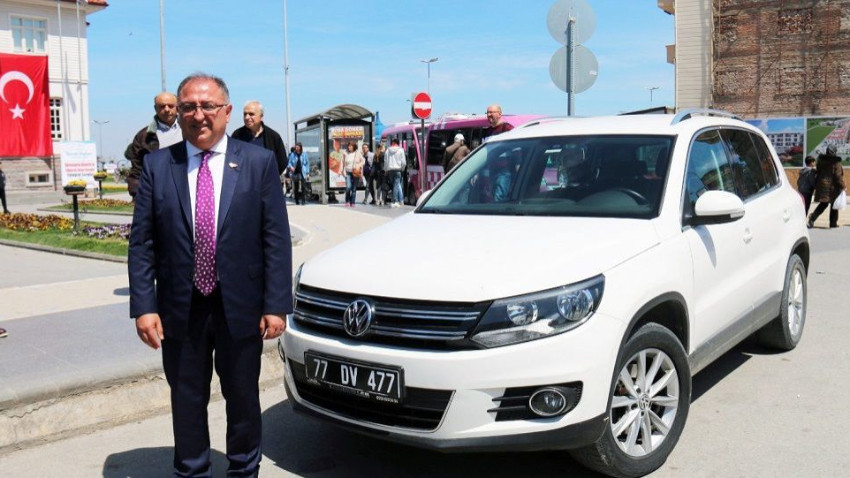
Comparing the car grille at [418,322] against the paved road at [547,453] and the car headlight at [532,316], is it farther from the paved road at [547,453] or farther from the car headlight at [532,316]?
the paved road at [547,453]

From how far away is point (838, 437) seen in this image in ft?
14.3

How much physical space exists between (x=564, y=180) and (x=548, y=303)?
1579mm

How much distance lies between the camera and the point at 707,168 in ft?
16.2

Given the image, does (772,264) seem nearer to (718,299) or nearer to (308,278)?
(718,299)

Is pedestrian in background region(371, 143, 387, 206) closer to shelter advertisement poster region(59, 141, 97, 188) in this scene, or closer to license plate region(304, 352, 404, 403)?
shelter advertisement poster region(59, 141, 97, 188)

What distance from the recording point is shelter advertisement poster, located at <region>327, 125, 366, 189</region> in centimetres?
2350

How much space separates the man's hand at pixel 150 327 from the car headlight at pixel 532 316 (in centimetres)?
130

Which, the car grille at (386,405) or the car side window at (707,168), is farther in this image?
the car side window at (707,168)

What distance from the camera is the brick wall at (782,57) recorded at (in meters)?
32.6

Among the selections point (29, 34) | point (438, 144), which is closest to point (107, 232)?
point (438, 144)

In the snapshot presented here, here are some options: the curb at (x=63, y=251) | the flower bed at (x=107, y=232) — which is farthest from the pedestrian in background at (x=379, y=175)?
the curb at (x=63, y=251)

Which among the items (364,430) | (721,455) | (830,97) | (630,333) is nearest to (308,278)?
(364,430)

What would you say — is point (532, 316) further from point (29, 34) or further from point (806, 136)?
point (29, 34)

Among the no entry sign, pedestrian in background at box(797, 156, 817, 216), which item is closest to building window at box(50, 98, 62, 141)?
the no entry sign
